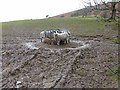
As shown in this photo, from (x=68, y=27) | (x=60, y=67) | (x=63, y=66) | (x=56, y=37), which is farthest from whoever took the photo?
(x=68, y=27)

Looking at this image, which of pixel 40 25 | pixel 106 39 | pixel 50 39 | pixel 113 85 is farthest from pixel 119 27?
pixel 40 25

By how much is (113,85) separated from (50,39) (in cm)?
1159

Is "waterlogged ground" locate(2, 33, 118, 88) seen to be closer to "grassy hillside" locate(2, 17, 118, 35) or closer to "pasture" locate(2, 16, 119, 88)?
"pasture" locate(2, 16, 119, 88)

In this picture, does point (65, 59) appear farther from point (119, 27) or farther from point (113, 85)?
point (119, 27)

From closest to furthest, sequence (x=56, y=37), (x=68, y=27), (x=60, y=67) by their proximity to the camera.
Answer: (x=60, y=67) < (x=56, y=37) < (x=68, y=27)

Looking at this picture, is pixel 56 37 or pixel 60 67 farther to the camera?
pixel 56 37

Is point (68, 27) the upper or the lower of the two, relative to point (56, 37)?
lower

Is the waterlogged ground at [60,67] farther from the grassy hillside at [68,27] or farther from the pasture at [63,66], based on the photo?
the grassy hillside at [68,27]

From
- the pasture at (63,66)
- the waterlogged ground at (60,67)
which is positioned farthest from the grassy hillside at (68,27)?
the waterlogged ground at (60,67)

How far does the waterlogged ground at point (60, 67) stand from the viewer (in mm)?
12984

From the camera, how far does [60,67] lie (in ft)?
51.0

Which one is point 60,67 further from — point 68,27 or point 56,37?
point 68,27

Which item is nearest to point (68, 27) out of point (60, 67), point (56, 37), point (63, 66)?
point (56, 37)

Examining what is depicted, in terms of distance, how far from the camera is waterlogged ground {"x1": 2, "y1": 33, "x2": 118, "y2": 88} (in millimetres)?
12984
